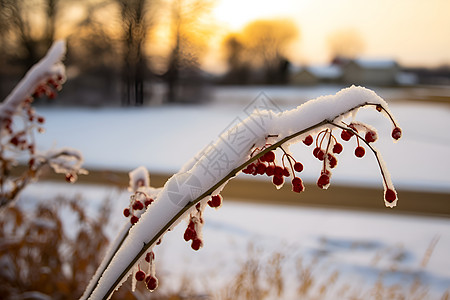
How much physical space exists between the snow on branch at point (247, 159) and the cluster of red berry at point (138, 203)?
123mm

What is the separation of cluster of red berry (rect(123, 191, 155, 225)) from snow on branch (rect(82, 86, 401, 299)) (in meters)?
0.12

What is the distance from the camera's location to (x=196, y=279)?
132 inches

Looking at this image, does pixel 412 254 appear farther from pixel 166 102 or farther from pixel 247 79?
pixel 247 79

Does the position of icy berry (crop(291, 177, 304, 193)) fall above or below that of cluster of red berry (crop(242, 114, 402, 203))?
below

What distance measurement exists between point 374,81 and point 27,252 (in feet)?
122

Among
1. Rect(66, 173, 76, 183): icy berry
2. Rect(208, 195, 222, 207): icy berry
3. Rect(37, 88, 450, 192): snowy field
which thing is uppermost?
Rect(208, 195, 222, 207): icy berry

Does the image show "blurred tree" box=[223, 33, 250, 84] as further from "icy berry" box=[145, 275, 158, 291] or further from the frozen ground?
"icy berry" box=[145, 275, 158, 291]

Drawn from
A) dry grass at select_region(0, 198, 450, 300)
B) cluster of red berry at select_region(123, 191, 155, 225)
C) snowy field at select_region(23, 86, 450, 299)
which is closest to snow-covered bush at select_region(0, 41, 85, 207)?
snowy field at select_region(23, 86, 450, 299)

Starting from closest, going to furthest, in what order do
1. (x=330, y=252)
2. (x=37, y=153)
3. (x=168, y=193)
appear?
(x=168, y=193) < (x=37, y=153) < (x=330, y=252)

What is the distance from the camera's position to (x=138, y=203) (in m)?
0.98

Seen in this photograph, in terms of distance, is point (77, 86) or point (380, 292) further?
point (77, 86)

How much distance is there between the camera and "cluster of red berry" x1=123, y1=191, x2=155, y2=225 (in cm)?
98

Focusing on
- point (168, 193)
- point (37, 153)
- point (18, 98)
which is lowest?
point (37, 153)

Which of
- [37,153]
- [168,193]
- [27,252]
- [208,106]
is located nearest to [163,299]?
[27,252]
